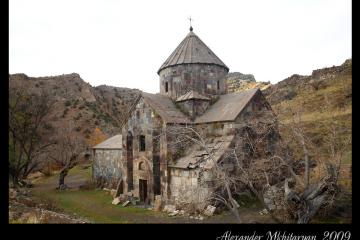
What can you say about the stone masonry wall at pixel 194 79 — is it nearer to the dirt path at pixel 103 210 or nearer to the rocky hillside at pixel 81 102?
the dirt path at pixel 103 210

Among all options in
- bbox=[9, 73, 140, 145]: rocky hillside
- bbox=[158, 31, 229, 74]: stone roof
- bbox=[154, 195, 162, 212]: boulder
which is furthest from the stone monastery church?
bbox=[9, 73, 140, 145]: rocky hillside

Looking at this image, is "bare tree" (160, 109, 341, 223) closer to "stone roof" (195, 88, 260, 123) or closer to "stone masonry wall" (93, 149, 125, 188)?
"stone roof" (195, 88, 260, 123)

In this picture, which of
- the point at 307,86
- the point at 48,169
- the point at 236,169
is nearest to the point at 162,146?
the point at 236,169

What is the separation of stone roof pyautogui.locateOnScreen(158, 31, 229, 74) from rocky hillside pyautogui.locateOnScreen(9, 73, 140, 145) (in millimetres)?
28876

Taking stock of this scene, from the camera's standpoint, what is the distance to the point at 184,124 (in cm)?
1708

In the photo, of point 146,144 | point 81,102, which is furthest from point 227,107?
point 81,102

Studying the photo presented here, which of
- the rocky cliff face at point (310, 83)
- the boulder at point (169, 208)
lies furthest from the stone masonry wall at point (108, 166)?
the rocky cliff face at point (310, 83)

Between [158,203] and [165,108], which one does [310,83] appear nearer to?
[165,108]

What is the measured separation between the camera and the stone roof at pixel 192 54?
19109 millimetres

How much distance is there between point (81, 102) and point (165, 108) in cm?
4010

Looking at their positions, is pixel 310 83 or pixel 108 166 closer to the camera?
pixel 108 166

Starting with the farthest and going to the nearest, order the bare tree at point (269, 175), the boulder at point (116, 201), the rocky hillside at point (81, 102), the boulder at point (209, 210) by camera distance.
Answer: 1. the rocky hillside at point (81, 102)
2. the boulder at point (116, 201)
3. the boulder at point (209, 210)
4. the bare tree at point (269, 175)

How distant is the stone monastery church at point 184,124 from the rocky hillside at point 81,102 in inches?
1128

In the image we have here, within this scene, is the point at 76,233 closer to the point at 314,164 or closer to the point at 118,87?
the point at 314,164
